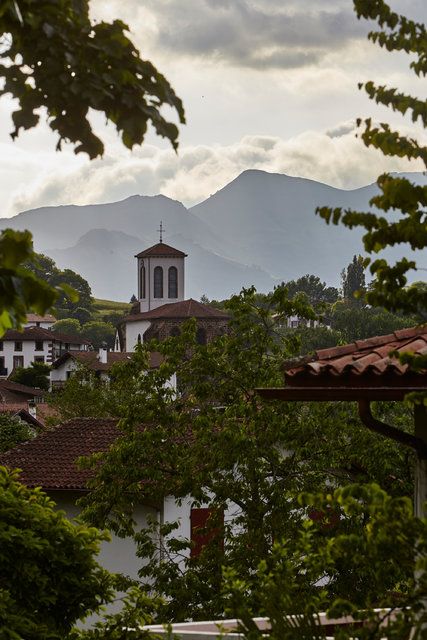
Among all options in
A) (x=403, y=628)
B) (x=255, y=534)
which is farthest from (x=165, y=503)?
(x=403, y=628)

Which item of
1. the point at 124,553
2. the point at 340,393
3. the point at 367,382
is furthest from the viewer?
the point at 124,553

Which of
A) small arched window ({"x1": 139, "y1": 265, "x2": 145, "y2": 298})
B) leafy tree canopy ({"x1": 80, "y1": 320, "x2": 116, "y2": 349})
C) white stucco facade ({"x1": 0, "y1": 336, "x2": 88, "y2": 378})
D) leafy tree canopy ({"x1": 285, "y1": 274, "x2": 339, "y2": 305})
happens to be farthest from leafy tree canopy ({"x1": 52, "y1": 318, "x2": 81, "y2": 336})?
small arched window ({"x1": 139, "y1": 265, "x2": 145, "y2": 298})

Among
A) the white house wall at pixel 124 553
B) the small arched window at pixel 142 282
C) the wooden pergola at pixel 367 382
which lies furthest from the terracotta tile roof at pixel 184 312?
the wooden pergola at pixel 367 382

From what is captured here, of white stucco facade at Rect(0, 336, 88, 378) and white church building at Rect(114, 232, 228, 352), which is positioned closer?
white church building at Rect(114, 232, 228, 352)

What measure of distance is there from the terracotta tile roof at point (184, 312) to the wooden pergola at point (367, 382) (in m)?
102

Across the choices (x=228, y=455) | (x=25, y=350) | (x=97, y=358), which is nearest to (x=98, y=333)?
(x=25, y=350)

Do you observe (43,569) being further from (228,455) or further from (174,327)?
(174,327)

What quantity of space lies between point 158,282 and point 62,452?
103965 mm

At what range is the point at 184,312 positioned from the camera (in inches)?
4412

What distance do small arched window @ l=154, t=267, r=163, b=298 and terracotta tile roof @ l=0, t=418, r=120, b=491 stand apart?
102 metres

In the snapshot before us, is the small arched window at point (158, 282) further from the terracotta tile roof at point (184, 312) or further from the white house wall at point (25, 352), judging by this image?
the white house wall at point (25, 352)

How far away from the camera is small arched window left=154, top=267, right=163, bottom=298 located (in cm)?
12619

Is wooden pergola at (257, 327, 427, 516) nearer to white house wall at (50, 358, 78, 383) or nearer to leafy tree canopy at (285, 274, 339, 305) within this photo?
white house wall at (50, 358, 78, 383)

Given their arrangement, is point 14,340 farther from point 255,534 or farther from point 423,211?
point 423,211
